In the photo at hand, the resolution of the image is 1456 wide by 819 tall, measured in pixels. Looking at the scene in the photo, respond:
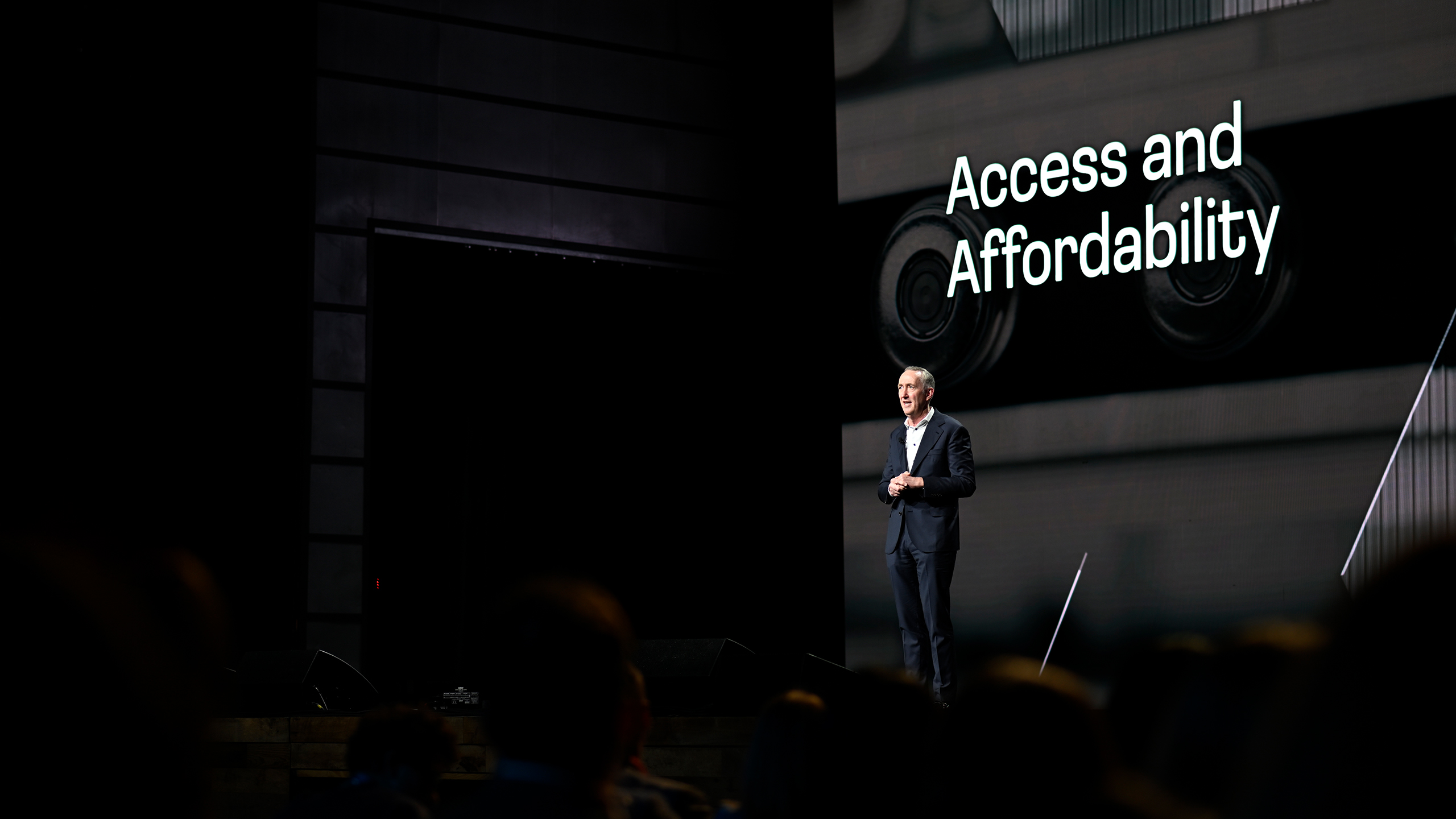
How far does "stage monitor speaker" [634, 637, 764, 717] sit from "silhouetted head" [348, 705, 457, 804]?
11.4 ft

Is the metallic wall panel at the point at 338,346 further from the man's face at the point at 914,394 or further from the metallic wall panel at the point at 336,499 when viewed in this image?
the man's face at the point at 914,394

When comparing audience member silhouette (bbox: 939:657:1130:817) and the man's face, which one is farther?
the man's face

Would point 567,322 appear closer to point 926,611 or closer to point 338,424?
point 338,424

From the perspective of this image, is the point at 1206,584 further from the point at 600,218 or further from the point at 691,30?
the point at 691,30

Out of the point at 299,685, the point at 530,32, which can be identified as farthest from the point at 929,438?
the point at 530,32

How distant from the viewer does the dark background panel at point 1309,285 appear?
706cm

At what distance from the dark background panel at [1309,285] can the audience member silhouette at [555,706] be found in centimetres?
669

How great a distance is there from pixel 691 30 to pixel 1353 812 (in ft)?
36.1

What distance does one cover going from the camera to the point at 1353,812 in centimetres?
49

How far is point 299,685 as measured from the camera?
7441 millimetres

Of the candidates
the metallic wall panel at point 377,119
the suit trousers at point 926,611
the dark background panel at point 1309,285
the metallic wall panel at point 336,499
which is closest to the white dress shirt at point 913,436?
the suit trousers at point 926,611

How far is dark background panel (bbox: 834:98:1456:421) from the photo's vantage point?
7059 mm

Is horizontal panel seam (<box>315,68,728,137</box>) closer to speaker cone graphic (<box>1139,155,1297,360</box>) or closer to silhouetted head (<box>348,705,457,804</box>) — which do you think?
speaker cone graphic (<box>1139,155,1297,360</box>)

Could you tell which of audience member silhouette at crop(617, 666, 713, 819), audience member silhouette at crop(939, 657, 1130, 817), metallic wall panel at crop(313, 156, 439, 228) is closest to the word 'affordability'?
metallic wall panel at crop(313, 156, 439, 228)
